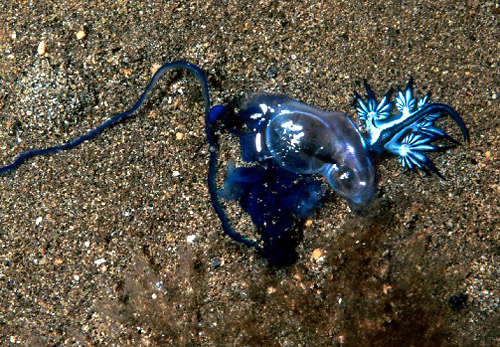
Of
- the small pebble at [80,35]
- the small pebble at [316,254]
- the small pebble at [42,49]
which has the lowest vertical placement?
the small pebble at [316,254]

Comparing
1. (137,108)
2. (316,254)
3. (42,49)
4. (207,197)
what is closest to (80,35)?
(42,49)

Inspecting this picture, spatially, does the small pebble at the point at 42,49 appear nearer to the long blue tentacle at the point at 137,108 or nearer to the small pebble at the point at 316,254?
the long blue tentacle at the point at 137,108

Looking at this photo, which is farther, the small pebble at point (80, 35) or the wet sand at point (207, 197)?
the small pebble at point (80, 35)

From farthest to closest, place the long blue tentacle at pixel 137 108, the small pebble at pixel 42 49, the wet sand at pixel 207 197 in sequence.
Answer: the small pebble at pixel 42 49 → the long blue tentacle at pixel 137 108 → the wet sand at pixel 207 197

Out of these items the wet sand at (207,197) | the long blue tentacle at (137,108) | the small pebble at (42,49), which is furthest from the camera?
the small pebble at (42,49)

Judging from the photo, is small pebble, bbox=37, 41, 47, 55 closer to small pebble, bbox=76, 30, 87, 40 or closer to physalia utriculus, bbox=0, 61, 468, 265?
small pebble, bbox=76, 30, 87, 40

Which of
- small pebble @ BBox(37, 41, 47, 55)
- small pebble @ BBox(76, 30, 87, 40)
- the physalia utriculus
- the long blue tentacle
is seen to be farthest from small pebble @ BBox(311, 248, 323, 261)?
small pebble @ BBox(37, 41, 47, 55)

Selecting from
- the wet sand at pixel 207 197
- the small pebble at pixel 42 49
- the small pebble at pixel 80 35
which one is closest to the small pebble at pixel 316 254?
the wet sand at pixel 207 197
